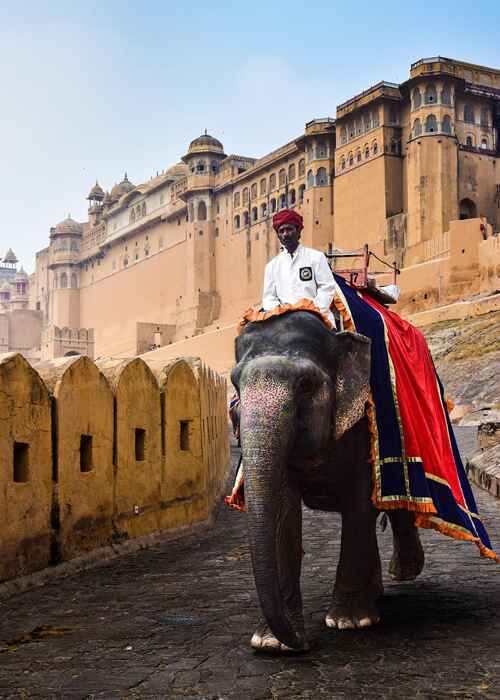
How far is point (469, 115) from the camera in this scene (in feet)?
137

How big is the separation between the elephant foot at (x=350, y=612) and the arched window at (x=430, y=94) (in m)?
38.5

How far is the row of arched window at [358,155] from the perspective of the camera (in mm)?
42156

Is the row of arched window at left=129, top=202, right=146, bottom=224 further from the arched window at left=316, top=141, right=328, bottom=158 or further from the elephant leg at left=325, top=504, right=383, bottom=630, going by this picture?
the elephant leg at left=325, top=504, right=383, bottom=630

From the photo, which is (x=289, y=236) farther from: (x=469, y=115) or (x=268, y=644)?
(x=469, y=115)

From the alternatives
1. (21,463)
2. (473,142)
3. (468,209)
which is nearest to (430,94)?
(473,142)

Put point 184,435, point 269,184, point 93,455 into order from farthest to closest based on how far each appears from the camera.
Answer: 1. point 269,184
2. point 184,435
3. point 93,455

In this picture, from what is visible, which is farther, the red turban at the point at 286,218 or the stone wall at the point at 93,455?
the stone wall at the point at 93,455

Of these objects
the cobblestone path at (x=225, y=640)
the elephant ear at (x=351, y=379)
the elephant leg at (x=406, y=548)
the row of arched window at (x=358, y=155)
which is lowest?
the cobblestone path at (x=225, y=640)

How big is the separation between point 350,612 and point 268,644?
22.5 inches

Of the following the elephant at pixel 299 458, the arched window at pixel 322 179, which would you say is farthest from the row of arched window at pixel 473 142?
the elephant at pixel 299 458

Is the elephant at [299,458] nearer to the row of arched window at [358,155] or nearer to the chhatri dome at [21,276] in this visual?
the row of arched window at [358,155]

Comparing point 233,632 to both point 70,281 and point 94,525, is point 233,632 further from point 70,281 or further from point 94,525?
point 70,281

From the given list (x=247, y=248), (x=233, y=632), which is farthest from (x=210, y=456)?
(x=247, y=248)

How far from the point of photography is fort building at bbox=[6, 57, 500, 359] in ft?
129
